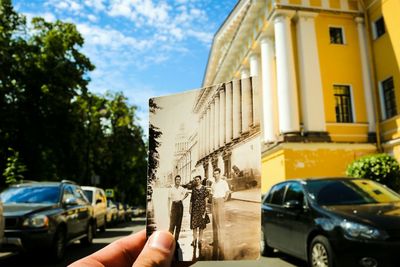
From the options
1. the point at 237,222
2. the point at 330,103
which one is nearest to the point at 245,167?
the point at 237,222

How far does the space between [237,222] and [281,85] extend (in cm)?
2001

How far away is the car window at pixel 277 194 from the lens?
8.54 m

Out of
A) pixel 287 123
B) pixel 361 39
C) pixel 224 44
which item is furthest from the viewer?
pixel 224 44

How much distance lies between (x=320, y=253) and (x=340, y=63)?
696 inches

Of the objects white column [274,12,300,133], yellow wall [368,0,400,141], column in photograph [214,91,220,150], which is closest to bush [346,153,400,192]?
yellow wall [368,0,400,141]

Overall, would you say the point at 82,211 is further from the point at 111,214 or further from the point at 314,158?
the point at 111,214

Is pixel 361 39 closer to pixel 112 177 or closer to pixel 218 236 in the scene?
pixel 218 236

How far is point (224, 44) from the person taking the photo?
37.1 metres

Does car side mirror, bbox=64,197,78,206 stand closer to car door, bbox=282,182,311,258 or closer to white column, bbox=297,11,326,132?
car door, bbox=282,182,311,258

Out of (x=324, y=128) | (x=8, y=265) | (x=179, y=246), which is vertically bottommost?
(x=8, y=265)

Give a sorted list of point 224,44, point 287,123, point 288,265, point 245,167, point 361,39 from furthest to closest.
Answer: point 224,44, point 361,39, point 287,123, point 288,265, point 245,167

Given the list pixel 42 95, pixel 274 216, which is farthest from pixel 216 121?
pixel 42 95

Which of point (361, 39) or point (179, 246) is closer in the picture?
point (179, 246)

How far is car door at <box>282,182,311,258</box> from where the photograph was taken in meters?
7.00
